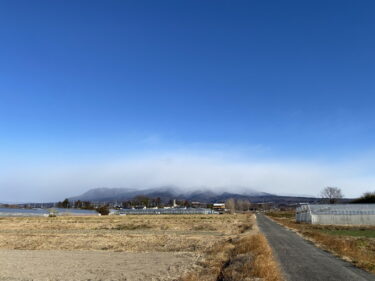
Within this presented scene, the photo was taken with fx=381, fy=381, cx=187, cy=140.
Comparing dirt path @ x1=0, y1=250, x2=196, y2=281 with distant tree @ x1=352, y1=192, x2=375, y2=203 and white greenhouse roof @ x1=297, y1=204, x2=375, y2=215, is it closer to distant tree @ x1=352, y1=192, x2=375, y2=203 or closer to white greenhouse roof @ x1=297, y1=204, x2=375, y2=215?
white greenhouse roof @ x1=297, y1=204, x2=375, y2=215

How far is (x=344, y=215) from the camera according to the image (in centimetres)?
7838

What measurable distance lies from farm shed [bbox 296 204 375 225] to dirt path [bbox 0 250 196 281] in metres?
61.8

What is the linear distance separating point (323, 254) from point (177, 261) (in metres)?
9.58

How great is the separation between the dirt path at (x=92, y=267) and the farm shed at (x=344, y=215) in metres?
61.8

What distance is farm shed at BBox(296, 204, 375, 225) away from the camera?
250ft

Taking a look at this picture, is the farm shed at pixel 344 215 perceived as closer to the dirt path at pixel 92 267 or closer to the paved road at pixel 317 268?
the paved road at pixel 317 268

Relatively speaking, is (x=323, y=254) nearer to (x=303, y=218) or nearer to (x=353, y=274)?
(x=353, y=274)

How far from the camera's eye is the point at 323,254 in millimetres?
24797

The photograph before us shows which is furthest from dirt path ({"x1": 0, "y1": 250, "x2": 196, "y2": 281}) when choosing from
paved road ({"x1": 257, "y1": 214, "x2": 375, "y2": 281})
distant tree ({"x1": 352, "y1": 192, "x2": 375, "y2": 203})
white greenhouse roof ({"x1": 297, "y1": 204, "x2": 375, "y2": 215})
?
distant tree ({"x1": 352, "y1": 192, "x2": 375, "y2": 203})

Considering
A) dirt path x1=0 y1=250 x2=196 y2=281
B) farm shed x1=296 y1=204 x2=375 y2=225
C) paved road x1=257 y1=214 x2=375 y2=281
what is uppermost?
farm shed x1=296 y1=204 x2=375 y2=225

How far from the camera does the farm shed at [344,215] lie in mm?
76312

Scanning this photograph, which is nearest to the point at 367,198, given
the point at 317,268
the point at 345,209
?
the point at 345,209

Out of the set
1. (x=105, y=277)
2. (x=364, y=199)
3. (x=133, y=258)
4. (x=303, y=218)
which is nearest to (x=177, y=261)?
(x=133, y=258)

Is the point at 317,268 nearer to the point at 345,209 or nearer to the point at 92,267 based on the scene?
the point at 92,267
